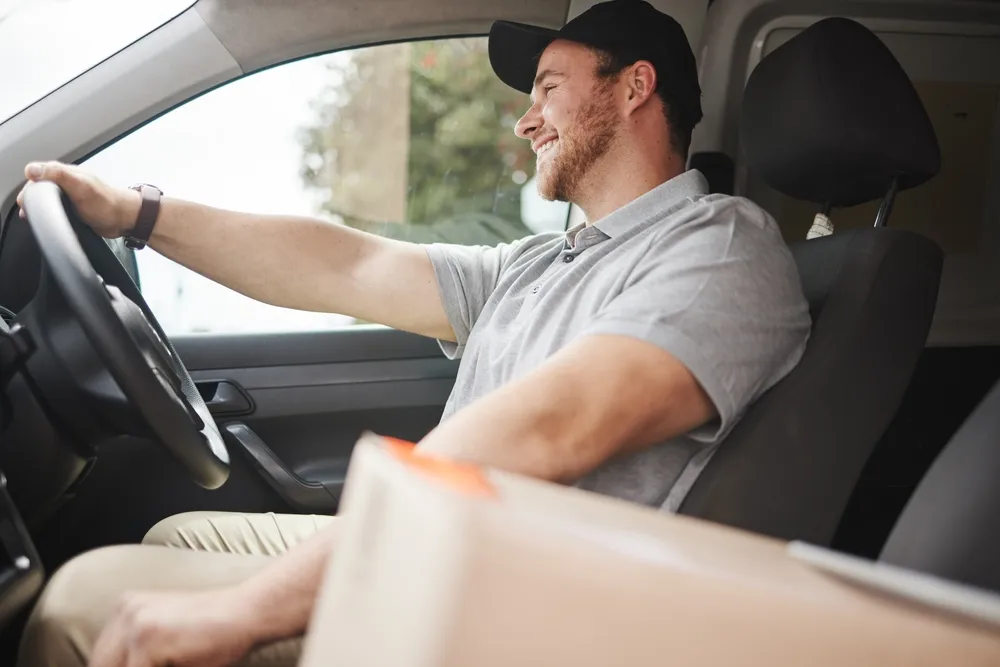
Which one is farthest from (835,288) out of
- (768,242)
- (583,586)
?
(583,586)

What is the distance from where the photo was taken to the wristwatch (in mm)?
1631

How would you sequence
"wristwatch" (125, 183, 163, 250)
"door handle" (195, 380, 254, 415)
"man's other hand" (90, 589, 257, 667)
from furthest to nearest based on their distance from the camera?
"door handle" (195, 380, 254, 415), "wristwatch" (125, 183, 163, 250), "man's other hand" (90, 589, 257, 667)

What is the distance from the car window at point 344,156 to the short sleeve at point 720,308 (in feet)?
2.40

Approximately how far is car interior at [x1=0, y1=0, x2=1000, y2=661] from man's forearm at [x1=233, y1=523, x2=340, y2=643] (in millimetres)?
312

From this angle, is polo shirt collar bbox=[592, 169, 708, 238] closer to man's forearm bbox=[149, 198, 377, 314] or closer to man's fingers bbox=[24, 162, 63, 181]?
man's forearm bbox=[149, 198, 377, 314]

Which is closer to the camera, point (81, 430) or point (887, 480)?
point (81, 430)

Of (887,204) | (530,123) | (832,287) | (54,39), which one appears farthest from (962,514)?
(54,39)

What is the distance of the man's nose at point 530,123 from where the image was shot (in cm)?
175

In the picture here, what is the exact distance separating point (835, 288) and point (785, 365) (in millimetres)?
158

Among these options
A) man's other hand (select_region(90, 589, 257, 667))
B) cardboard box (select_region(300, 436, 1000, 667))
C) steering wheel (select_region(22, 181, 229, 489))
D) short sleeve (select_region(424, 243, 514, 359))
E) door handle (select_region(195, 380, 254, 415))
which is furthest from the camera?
door handle (select_region(195, 380, 254, 415))

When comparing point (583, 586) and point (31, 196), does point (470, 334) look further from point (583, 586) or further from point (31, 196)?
point (583, 586)

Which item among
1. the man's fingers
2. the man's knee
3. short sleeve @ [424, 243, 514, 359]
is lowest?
the man's knee

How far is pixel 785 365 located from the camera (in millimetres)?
1231

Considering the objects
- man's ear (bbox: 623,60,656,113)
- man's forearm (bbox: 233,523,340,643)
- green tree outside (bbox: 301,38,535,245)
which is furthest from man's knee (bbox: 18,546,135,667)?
man's ear (bbox: 623,60,656,113)
